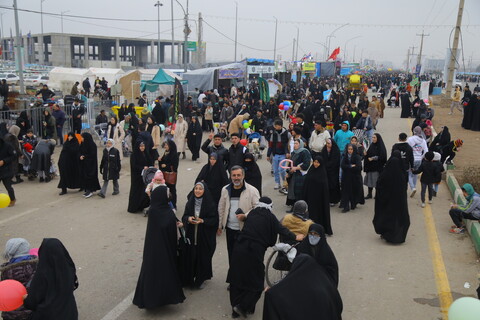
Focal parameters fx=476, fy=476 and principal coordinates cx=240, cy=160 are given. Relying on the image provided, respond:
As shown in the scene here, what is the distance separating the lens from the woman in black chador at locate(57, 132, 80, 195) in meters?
10.2

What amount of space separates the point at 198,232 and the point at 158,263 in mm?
759

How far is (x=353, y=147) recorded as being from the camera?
9.23 m

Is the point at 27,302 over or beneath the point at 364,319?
over

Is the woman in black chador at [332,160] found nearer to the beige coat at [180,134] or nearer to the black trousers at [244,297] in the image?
the black trousers at [244,297]

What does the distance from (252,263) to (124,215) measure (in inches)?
182

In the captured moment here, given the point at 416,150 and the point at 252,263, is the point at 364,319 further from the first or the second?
the point at 416,150

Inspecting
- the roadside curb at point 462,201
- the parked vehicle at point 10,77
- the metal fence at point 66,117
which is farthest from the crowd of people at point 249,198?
the parked vehicle at point 10,77

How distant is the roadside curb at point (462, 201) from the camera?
739 centimetres

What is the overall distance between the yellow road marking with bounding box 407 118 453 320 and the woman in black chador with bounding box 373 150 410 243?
555 millimetres

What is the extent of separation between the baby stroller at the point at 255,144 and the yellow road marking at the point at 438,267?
5.21m

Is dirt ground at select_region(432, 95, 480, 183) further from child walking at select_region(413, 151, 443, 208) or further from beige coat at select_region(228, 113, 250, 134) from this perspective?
beige coat at select_region(228, 113, 250, 134)

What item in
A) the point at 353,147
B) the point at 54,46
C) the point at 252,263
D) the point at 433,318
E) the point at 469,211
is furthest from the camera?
the point at 54,46

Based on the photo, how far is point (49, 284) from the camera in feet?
13.3

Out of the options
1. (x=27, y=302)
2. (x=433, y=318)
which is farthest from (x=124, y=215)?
A: (x=433, y=318)
